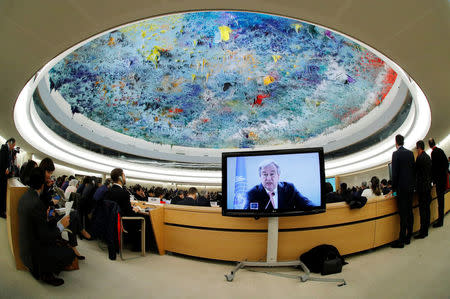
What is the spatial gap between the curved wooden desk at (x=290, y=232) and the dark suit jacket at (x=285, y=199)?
37cm

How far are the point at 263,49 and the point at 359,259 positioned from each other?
6.18m

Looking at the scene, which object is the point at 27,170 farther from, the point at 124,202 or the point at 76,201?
the point at 76,201

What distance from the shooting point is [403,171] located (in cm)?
293

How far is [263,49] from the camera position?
23.1 ft

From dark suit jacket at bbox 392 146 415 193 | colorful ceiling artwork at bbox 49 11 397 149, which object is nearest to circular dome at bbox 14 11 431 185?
colorful ceiling artwork at bbox 49 11 397 149

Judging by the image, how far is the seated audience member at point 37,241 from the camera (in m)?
1.91

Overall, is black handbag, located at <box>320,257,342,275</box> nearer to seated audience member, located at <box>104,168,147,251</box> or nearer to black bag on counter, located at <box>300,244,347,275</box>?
black bag on counter, located at <box>300,244,347,275</box>

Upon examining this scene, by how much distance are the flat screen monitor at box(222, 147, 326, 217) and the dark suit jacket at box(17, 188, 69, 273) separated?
1.58m

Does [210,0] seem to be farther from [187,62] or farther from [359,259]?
[187,62]

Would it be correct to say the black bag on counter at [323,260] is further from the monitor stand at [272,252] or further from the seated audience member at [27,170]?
the seated audience member at [27,170]

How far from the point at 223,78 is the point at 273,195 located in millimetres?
7002

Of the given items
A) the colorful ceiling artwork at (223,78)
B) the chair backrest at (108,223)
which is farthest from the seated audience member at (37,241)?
the colorful ceiling artwork at (223,78)

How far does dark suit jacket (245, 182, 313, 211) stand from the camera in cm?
238

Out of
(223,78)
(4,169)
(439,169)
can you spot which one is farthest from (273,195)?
(223,78)
